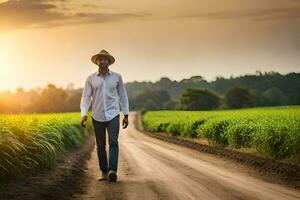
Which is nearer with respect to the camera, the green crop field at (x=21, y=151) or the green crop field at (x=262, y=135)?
the green crop field at (x=21, y=151)

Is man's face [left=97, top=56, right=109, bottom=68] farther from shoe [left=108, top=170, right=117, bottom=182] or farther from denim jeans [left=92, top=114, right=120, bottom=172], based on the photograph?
shoe [left=108, top=170, right=117, bottom=182]

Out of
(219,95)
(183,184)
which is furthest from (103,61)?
(219,95)

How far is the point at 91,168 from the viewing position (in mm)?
15531

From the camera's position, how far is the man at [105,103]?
39.5ft

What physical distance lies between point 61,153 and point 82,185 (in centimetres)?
610

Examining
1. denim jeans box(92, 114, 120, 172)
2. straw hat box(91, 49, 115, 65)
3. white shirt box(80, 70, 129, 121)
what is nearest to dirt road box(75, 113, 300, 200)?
denim jeans box(92, 114, 120, 172)

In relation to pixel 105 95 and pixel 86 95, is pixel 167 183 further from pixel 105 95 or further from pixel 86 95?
pixel 86 95

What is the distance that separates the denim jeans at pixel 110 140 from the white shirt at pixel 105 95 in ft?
0.42

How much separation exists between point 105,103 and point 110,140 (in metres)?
0.82

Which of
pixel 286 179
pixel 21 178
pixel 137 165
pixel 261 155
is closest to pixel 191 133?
pixel 261 155

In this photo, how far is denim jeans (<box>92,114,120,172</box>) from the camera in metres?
11.9

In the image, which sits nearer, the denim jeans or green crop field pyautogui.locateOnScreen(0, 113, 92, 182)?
green crop field pyautogui.locateOnScreen(0, 113, 92, 182)

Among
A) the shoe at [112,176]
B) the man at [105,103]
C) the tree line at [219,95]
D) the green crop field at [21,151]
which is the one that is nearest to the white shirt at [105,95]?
the man at [105,103]

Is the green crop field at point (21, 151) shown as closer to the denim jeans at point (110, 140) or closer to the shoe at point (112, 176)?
the denim jeans at point (110, 140)
